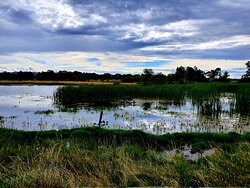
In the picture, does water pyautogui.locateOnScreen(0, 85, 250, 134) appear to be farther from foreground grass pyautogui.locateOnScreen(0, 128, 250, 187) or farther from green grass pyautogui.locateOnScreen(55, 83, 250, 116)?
foreground grass pyautogui.locateOnScreen(0, 128, 250, 187)

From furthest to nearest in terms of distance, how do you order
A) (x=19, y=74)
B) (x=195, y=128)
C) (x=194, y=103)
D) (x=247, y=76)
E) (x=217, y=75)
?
(x=19, y=74), (x=217, y=75), (x=247, y=76), (x=194, y=103), (x=195, y=128)

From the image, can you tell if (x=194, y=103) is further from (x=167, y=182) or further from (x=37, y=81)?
(x=37, y=81)

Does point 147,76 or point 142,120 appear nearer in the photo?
point 142,120

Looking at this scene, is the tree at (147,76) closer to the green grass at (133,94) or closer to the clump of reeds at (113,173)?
the green grass at (133,94)

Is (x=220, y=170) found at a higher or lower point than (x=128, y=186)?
higher

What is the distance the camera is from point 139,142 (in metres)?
11.2

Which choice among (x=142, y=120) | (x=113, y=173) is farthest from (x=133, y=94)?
(x=113, y=173)

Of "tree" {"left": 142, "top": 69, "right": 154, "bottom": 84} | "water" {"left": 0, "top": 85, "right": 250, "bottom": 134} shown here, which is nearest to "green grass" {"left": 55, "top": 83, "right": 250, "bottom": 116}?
"water" {"left": 0, "top": 85, "right": 250, "bottom": 134}

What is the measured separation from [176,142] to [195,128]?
11.3 feet

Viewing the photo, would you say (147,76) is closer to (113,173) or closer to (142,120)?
(142,120)

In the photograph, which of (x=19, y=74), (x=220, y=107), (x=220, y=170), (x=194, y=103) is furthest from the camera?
(x=19, y=74)

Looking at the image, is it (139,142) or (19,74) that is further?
(19,74)

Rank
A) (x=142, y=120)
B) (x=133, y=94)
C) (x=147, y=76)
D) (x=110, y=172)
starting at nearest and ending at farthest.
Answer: (x=110, y=172), (x=142, y=120), (x=133, y=94), (x=147, y=76)

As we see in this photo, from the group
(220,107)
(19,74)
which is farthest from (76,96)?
(19,74)
